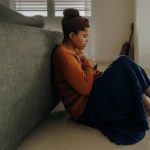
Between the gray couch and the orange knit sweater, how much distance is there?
6cm

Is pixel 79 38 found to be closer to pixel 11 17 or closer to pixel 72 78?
pixel 72 78

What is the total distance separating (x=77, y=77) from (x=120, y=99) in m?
0.25

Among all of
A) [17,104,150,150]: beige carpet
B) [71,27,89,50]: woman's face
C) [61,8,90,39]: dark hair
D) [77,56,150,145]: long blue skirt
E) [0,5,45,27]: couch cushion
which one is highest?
[0,5,45,27]: couch cushion

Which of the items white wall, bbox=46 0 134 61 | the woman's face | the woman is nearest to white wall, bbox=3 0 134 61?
white wall, bbox=46 0 134 61

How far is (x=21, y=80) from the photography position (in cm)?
111

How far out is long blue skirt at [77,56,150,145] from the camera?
1.37 m

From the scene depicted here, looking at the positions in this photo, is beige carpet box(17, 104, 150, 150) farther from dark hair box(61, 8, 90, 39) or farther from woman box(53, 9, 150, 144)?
dark hair box(61, 8, 90, 39)

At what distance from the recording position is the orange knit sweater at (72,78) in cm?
141

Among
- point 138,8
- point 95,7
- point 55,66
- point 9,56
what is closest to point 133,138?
point 55,66

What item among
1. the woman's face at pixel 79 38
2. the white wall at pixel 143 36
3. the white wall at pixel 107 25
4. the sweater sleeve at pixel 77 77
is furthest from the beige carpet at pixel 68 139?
the white wall at pixel 107 25

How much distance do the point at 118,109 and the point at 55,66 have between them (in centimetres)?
42

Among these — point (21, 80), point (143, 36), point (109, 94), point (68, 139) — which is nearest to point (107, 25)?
point (143, 36)

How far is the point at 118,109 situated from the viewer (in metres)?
1.43

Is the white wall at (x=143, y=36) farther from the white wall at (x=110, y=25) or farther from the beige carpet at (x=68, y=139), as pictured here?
the beige carpet at (x=68, y=139)
